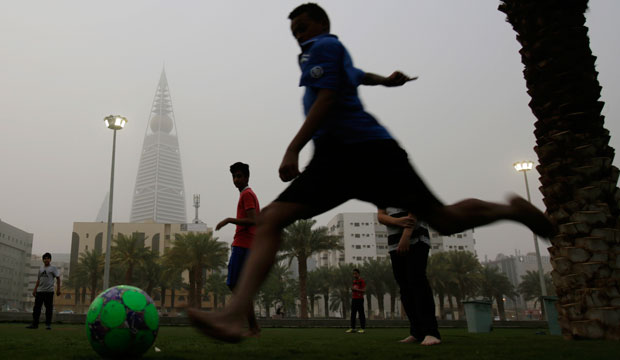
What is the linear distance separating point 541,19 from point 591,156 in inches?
86.6

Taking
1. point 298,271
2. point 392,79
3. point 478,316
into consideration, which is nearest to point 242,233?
point 392,79

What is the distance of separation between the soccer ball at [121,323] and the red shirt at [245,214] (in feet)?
6.15

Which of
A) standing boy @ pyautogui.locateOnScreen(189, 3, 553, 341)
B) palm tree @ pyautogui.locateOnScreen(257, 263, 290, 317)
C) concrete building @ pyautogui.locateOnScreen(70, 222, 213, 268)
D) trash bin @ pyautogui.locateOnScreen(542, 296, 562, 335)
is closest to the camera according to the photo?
standing boy @ pyautogui.locateOnScreen(189, 3, 553, 341)

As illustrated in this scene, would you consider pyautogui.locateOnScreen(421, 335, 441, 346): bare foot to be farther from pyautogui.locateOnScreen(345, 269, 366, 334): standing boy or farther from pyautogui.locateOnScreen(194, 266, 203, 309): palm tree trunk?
pyautogui.locateOnScreen(194, 266, 203, 309): palm tree trunk

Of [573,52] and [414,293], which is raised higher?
[573,52]

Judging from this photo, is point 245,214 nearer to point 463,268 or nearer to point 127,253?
point 127,253

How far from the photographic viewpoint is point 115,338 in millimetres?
3242

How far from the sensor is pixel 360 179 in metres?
2.45

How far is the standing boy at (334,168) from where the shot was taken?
237 centimetres

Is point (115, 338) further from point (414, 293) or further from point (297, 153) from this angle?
point (414, 293)

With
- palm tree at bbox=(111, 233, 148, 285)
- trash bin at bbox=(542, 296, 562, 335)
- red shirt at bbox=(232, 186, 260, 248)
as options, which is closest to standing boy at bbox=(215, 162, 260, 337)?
red shirt at bbox=(232, 186, 260, 248)

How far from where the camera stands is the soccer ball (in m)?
3.26

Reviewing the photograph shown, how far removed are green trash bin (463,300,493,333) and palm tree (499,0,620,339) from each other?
4789mm

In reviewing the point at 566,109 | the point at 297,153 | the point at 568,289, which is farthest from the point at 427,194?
the point at 566,109
